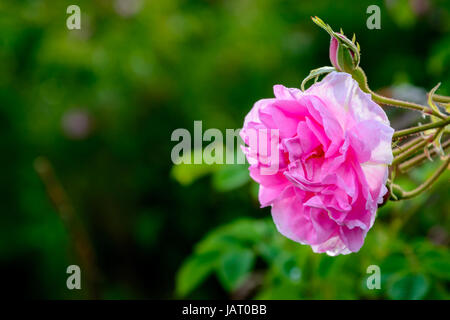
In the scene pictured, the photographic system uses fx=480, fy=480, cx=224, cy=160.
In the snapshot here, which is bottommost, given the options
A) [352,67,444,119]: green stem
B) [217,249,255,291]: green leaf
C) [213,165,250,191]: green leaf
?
[217,249,255,291]: green leaf

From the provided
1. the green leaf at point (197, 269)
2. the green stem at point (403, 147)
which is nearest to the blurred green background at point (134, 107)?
the green leaf at point (197, 269)

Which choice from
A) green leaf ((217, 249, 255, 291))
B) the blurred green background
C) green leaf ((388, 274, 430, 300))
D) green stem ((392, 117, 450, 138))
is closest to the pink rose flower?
green stem ((392, 117, 450, 138))

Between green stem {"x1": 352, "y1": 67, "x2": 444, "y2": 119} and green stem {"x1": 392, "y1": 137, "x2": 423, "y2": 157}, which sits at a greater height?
green stem {"x1": 352, "y1": 67, "x2": 444, "y2": 119}

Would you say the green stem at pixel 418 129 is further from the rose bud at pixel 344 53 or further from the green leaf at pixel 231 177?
the green leaf at pixel 231 177

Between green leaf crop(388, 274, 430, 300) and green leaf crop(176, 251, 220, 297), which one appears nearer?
green leaf crop(388, 274, 430, 300)

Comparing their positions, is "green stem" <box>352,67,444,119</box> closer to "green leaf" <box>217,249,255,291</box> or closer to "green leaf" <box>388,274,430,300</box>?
"green leaf" <box>388,274,430,300</box>

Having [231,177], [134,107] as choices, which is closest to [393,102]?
[231,177]

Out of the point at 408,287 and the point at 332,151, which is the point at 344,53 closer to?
the point at 332,151
